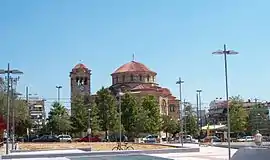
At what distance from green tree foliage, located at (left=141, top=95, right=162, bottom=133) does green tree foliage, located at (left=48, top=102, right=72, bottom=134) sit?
1203 cm

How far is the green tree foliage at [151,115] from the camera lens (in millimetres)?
75562

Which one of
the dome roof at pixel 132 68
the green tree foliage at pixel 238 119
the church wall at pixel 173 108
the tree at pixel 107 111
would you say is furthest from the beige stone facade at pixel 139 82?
the green tree foliage at pixel 238 119

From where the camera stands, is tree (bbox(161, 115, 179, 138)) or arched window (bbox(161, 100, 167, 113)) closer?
tree (bbox(161, 115, 179, 138))

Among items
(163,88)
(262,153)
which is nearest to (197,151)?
(262,153)

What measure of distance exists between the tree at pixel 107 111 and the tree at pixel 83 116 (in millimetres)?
1068

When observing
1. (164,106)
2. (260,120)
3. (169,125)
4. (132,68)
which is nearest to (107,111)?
(169,125)

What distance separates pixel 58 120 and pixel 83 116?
20.9ft

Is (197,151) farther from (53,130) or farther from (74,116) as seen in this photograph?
(53,130)

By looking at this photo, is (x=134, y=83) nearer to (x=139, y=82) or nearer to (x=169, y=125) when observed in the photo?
(x=139, y=82)

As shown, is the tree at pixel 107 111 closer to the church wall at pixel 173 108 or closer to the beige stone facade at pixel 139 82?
the beige stone facade at pixel 139 82

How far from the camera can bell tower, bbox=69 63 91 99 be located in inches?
3671

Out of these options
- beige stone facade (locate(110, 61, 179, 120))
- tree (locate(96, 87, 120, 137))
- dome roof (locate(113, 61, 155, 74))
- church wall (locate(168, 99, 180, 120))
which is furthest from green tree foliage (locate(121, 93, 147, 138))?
church wall (locate(168, 99, 180, 120))

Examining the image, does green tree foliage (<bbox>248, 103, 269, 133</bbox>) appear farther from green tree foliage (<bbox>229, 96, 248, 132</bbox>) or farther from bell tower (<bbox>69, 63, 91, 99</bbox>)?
bell tower (<bbox>69, 63, 91, 99</bbox>)

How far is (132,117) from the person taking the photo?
7412 centimetres
